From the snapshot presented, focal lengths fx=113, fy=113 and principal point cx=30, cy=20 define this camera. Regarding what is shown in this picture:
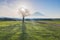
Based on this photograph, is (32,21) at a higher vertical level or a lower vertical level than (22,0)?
lower

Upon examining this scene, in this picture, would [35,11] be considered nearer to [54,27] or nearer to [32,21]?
[32,21]

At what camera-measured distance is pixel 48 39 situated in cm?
141

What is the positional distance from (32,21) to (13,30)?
268 mm

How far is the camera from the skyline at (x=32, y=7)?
4.73ft

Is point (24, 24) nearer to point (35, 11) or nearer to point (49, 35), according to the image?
point (35, 11)

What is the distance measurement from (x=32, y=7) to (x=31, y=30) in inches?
11.6

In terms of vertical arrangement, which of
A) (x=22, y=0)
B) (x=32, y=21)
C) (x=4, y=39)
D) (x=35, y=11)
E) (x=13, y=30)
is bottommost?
(x=4, y=39)

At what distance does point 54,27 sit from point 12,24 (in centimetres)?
54

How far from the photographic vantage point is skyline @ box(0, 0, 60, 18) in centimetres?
144

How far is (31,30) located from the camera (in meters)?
1.44

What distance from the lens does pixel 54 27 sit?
1.45 m

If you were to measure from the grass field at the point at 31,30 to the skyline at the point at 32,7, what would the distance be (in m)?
0.10

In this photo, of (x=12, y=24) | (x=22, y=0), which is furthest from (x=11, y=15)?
(x=22, y=0)

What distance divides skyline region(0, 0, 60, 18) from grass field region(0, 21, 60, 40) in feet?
0.34
